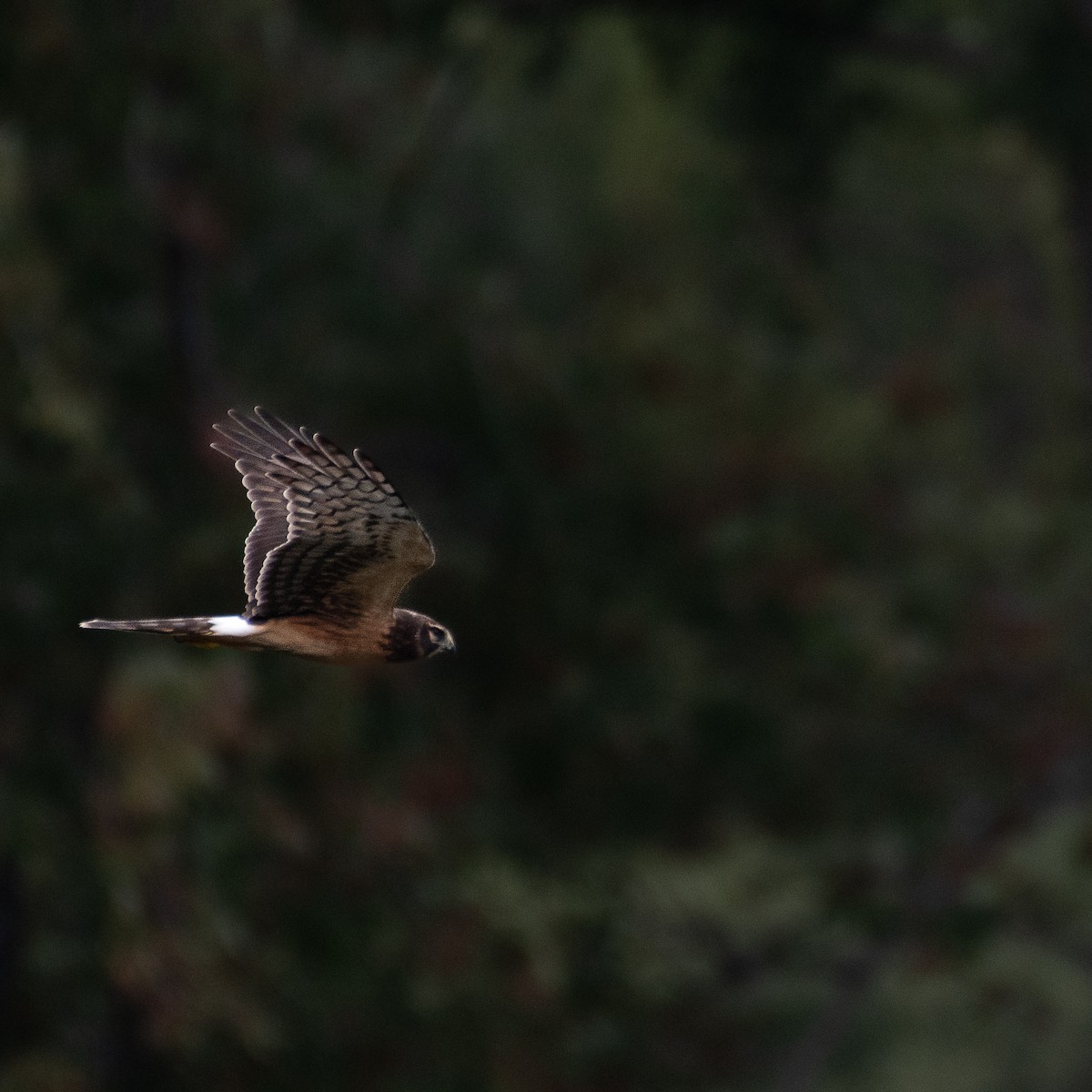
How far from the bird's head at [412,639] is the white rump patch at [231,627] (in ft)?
0.85

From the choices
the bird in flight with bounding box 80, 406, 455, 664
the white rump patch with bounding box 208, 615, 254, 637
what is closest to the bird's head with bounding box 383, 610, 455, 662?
the bird in flight with bounding box 80, 406, 455, 664

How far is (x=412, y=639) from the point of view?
4.47 metres

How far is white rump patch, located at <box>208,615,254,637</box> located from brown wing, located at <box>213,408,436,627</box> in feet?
0.17

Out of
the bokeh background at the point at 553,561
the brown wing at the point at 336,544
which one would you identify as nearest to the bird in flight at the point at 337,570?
the brown wing at the point at 336,544

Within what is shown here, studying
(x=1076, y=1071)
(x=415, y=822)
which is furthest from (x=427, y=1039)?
(x=1076, y=1071)

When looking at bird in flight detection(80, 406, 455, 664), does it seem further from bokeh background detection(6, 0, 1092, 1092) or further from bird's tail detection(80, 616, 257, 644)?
bokeh background detection(6, 0, 1092, 1092)

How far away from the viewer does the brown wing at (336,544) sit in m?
4.37

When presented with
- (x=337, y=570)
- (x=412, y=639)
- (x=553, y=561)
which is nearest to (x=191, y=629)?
(x=337, y=570)

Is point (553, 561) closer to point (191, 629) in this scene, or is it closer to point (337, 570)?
point (337, 570)

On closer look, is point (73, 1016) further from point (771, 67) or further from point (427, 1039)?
point (771, 67)

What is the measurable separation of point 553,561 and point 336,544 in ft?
34.5

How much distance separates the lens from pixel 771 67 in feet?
48.3

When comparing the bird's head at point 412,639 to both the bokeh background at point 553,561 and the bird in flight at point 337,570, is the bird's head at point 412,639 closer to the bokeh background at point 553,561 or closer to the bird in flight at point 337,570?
the bird in flight at point 337,570

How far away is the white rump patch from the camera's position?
13.9 feet
